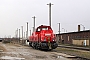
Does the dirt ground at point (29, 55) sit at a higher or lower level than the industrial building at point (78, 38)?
lower

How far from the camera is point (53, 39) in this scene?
3453 centimetres

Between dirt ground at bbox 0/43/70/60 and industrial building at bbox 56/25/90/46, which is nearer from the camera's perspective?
dirt ground at bbox 0/43/70/60

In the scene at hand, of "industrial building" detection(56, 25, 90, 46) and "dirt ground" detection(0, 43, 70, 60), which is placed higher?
"industrial building" detection(56, 25, 90, 46)

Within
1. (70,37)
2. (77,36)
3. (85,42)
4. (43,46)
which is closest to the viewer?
(43,46)

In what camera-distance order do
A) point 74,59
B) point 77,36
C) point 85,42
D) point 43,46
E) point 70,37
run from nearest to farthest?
point 74,59
point 43,46
point 85,42
point 77,36
point 70,37

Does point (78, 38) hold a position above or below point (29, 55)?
above

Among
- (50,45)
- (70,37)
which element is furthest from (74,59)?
(70,37)

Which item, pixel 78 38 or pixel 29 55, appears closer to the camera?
pixel 29 55

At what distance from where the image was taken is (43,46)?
3366cm

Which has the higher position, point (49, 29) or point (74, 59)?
point (49, 29)

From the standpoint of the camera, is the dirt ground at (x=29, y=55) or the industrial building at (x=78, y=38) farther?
the industrial building at (x=78, y=38)

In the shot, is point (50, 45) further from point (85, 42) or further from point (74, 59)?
point (85, 42)

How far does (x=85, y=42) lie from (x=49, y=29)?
24.6 meters

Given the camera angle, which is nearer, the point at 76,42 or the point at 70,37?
the point at 76,42
